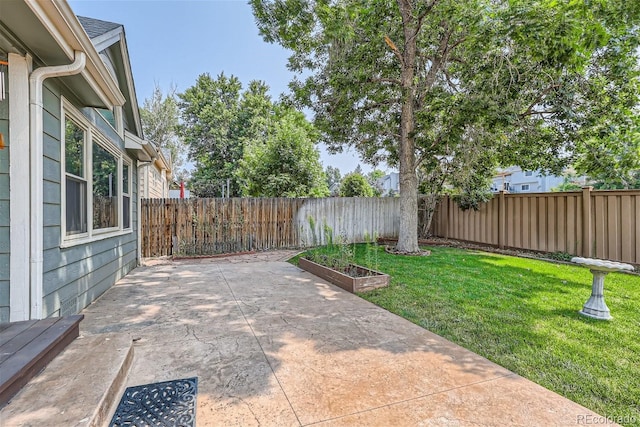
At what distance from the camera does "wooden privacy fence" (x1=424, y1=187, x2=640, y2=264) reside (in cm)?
581

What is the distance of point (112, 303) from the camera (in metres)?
3.93

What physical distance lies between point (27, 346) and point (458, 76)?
882 cm

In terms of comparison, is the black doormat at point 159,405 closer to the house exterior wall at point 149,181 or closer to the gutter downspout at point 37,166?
the gutter downspout at point 37,166

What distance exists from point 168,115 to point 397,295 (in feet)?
73.2

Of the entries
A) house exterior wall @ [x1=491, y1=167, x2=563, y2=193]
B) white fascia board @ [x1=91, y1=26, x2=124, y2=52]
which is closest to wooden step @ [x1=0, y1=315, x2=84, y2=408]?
white fascia board @ [x1=91, y1=26, x2=124, y2=52]

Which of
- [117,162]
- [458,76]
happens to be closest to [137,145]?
[117,162]

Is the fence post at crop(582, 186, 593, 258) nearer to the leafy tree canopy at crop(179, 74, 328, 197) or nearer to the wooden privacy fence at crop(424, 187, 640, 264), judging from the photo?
the wooden privacy fence at crop(424, 187, 640, 264)

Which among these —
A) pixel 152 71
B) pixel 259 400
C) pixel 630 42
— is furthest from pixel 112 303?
pixel 152 71

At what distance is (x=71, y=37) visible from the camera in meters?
2.33

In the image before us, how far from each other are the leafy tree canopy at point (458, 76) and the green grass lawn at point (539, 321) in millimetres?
2914

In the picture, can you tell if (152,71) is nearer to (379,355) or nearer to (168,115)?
(168,115)

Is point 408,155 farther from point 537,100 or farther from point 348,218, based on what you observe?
point 348,218

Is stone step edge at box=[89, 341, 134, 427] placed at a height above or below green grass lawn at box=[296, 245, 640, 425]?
above

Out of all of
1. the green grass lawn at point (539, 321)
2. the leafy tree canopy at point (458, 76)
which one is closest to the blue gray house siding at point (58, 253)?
the green grass lawn at point (539, 321)
